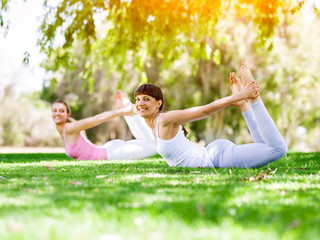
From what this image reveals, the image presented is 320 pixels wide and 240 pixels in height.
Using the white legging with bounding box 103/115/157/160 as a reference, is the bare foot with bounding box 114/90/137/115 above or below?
above

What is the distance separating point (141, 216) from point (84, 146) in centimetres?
603

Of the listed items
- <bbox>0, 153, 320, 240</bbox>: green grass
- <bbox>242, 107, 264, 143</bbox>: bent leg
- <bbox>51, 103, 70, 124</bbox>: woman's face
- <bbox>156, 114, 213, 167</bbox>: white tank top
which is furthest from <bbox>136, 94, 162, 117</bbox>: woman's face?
<bbox>51, 103, 70, 124</bbox>: woman's face

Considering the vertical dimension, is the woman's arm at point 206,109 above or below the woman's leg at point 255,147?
above

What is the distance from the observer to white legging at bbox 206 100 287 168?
4.82 meters

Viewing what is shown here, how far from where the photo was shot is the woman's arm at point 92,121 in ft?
24.5

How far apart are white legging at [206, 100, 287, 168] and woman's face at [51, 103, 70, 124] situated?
375cm

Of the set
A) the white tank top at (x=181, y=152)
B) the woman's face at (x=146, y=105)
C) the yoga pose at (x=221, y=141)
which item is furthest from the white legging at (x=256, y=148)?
the woman's face at (x=146, y=105)

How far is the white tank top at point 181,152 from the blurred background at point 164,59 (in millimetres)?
4300

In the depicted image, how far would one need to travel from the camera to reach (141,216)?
7.39 ft

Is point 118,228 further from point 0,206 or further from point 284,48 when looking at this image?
point 284,48

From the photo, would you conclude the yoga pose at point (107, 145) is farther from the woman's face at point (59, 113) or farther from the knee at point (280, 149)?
the knee at point (280, 149)

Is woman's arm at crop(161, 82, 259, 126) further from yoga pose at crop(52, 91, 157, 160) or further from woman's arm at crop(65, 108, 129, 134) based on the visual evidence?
yoga pose at crop(52, 91, 157, 160)

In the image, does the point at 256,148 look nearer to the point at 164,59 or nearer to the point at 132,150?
the point at 132,150

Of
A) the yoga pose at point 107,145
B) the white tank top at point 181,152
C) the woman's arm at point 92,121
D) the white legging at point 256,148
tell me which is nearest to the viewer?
the white legging at point 256,148
